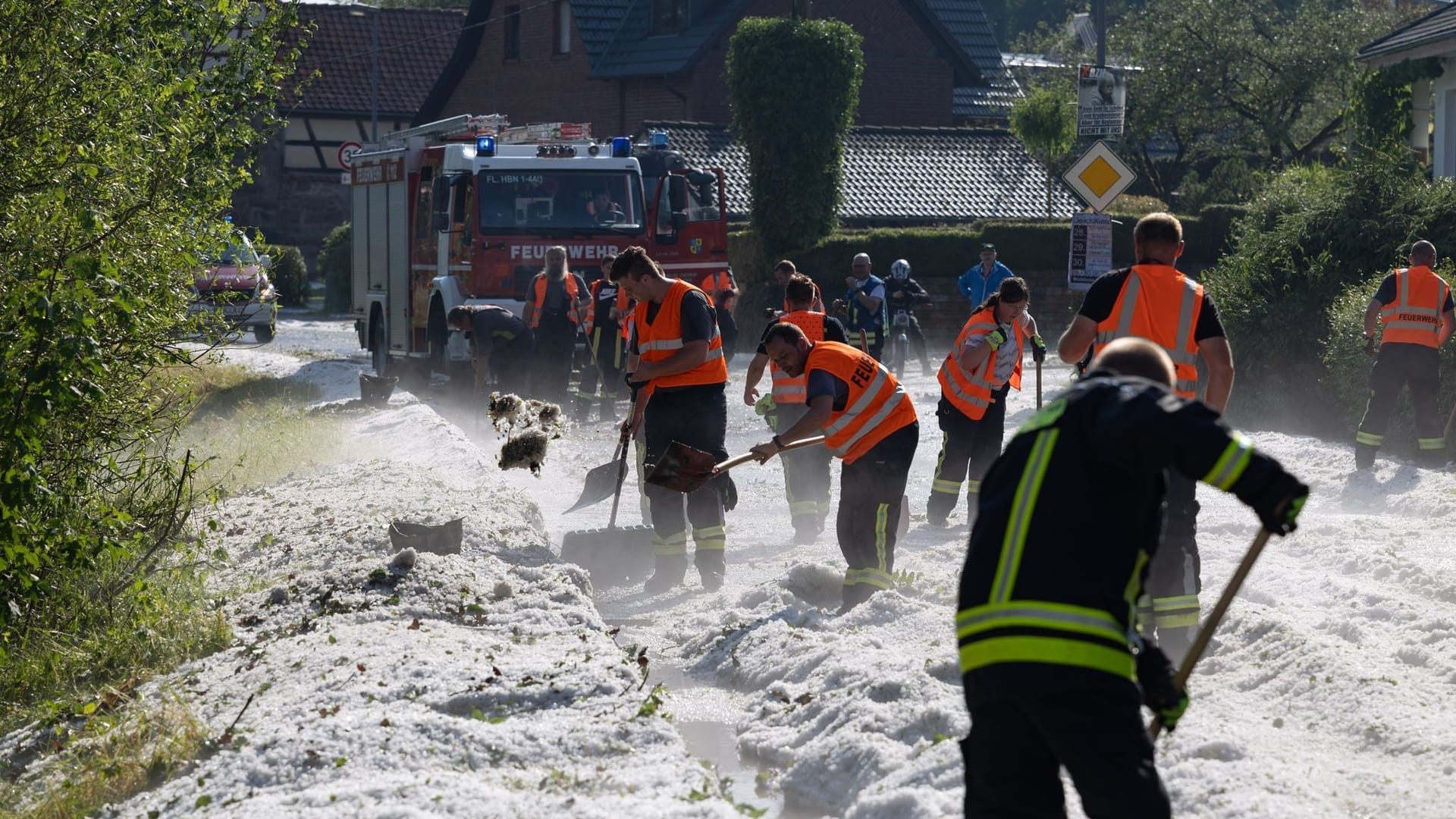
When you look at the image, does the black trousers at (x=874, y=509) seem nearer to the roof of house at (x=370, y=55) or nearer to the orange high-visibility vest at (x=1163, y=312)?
the orange high-visibility vest at (x=1163, y=312)

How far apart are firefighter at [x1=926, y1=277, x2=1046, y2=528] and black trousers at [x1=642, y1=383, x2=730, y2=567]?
1.87 meters

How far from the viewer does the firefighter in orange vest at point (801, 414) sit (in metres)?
10.8

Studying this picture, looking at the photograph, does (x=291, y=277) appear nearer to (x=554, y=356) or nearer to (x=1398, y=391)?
(x=554, y=356)

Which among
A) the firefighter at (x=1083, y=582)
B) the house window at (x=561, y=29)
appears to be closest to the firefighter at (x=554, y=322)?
the firefighter at (x=1083, y=582)

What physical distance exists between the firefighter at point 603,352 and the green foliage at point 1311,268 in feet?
20.7

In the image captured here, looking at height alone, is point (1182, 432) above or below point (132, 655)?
above

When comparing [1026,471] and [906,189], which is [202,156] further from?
[906,189]

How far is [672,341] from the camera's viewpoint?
373 inches

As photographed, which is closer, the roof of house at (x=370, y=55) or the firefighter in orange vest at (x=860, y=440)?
the firefighter in orange vest at (x=860, y=440)

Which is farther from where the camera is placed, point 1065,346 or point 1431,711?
point 1065,346

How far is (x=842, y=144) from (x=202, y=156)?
18.0 metres

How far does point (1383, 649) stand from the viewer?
7379mm

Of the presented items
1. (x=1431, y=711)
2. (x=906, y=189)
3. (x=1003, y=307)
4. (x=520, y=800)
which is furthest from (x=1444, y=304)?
(x=906, y=189)

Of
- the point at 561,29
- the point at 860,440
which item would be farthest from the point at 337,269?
the point at 860,440
